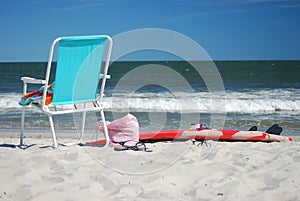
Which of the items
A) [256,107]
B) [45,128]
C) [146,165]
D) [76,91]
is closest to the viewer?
[146,165]

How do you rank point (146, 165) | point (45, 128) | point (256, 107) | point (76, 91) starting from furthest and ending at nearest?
point (256, 107)
point (45, 128)
point (76, 91)
point (146, 165)

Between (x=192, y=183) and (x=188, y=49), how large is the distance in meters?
1.86

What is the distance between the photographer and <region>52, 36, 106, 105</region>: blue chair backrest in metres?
4.59

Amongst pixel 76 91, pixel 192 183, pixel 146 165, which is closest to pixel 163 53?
pixel 76 91

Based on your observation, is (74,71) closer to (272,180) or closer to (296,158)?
(272,180)

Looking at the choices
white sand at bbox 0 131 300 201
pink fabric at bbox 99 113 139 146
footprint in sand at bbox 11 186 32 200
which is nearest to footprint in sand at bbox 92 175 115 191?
white sand at bbox 0 131 300 201

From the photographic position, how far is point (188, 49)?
16.4 feet

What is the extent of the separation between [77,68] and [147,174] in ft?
4.91

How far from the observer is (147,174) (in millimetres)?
3828

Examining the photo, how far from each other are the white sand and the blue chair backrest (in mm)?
564

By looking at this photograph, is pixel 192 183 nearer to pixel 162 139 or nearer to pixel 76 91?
pixel 76 91

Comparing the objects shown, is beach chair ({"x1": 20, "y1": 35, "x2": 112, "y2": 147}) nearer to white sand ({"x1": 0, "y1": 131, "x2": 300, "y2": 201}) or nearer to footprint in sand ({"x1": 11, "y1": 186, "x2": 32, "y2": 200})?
white sand ({"x1": 0, "y1": 131, "x2": 300, "y2": 201})

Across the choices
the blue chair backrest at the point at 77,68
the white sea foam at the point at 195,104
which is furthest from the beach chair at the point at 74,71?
the white sea foam at the point at 195,104

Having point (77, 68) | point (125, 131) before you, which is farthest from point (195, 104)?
point (77, 68)
